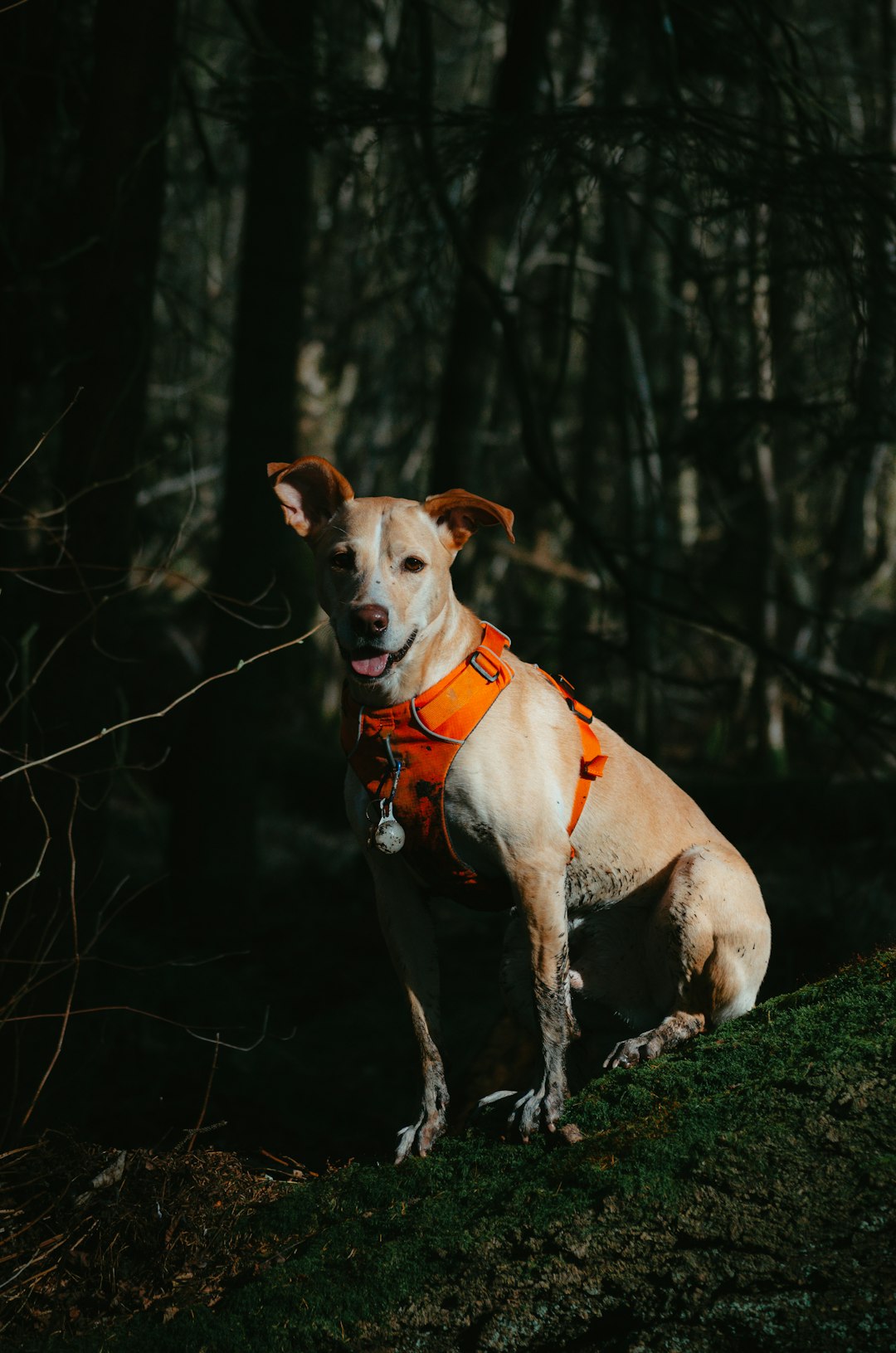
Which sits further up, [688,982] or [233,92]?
[233,92]

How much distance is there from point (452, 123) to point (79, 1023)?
4495mm

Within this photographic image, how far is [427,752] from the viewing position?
11.8 feet

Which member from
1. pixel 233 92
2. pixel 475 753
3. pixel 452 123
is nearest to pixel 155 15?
pixel 233 92

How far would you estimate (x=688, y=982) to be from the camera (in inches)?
152

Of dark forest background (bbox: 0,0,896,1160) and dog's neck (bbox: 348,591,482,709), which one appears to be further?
dark forest background (bbox: 0,0,896,1160)

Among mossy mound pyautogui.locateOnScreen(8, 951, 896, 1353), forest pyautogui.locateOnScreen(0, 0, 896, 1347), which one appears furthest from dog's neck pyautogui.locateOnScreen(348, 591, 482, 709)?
mossy mound pyautogui.locateOnScreen(8, 951, 896, 1353)

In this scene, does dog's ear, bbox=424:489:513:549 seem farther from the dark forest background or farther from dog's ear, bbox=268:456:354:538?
the dark forest background

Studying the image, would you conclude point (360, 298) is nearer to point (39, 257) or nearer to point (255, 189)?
point (255, 189)

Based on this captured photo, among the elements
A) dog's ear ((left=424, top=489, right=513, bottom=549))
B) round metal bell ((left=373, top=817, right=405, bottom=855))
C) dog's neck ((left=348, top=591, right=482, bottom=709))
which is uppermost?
dog's ear ((left=424, top=489, right=513, bottom=549))

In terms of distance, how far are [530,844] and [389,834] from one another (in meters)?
0.44

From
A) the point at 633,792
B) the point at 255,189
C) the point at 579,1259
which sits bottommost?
the point at 579,1259

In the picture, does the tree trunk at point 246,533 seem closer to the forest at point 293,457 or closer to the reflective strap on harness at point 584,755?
the forest at point 293,457

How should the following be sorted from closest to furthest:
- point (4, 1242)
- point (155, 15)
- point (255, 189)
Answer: point (4, 1242) → point (155, 15) → point (255, 189)

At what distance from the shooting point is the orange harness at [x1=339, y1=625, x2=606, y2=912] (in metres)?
3.58
